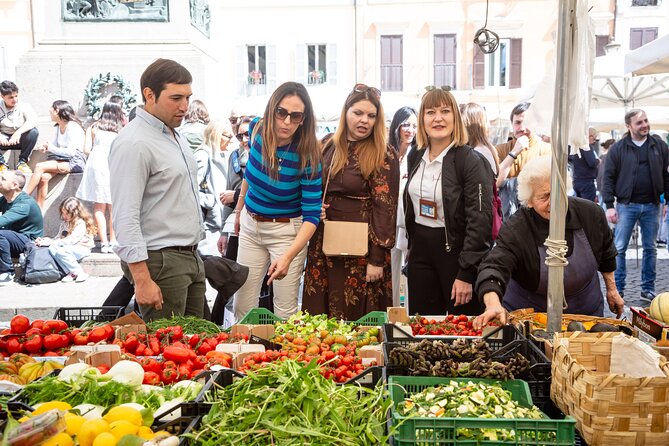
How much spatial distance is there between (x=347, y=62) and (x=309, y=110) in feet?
81.4

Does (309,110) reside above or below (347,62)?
below

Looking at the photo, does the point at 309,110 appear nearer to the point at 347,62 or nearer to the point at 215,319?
the point at 215,319

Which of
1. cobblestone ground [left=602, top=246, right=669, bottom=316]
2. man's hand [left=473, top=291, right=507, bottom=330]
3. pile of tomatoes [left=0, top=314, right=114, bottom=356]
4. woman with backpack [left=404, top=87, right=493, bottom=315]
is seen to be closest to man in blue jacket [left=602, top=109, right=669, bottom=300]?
cobblestone ground [left=602, top=246, right=669, bottom=316]

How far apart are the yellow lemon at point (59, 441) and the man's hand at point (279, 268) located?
2.19m

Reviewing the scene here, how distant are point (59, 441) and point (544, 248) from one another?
2530 mm

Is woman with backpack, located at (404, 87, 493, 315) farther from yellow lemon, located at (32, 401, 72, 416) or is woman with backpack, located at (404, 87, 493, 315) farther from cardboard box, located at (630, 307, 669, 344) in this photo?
yellow lemon, located at (32, 401, 72, 416)

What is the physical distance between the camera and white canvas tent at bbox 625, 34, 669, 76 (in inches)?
243

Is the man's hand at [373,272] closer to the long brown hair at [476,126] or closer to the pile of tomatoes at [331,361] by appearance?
the pile of tomatoes at [331,361]

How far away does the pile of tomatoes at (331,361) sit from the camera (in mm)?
2801

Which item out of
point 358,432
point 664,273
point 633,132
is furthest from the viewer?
point 664,273

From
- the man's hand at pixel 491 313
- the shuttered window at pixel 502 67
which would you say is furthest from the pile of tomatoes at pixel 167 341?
the shuttered window at pixel 502 67

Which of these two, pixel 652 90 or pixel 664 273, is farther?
pixel 652 90

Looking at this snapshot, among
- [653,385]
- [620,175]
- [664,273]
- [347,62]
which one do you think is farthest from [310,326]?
[347,62]

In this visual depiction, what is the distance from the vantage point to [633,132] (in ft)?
25.7
